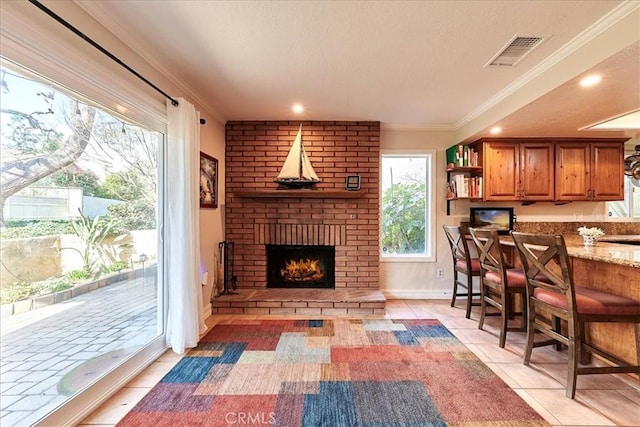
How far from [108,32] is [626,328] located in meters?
3.98

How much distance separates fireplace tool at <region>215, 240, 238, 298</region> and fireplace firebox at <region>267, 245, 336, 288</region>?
473 millimetres

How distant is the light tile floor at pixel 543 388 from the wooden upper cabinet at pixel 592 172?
7.19ft

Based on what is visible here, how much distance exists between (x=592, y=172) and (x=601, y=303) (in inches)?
110

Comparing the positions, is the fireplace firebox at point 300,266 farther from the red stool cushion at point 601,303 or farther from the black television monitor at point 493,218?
the red stool cushion at point 601,303

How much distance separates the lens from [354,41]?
6.51 feet

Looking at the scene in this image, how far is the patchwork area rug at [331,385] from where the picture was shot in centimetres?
165

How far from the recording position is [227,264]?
374 centimetres

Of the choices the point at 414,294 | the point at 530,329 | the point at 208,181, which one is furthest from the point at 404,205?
the point at 208,181

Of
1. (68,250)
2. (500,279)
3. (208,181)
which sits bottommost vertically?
(500,279)

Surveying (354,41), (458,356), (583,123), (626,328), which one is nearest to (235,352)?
(458,356)

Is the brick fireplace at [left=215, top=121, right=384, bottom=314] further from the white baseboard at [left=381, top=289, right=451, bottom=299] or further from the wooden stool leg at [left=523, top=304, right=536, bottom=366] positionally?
the wooden stool leg at [left=523, top=304, right=536, bottom=366]

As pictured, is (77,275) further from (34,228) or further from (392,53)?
(392,53)

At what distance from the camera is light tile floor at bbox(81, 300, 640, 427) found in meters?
1.66

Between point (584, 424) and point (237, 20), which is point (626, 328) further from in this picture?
point (237, 20)
